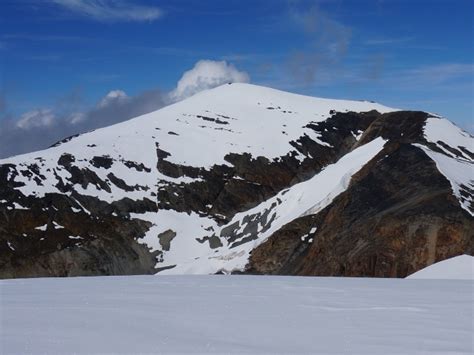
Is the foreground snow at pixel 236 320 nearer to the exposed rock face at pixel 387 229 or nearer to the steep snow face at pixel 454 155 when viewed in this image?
the exposed rock face at pixel 387 229

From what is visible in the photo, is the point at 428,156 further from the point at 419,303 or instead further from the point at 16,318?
the point at 16,318

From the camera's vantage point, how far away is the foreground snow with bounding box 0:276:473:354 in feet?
31.2

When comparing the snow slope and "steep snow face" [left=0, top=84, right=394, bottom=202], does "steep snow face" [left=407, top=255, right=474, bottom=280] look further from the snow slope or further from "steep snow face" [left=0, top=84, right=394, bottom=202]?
"steep snow face" [left=0, top=84, right=394, bottom=202]

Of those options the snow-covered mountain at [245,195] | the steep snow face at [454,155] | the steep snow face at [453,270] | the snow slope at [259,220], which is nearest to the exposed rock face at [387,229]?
the snow-covered mountain at [245,195]

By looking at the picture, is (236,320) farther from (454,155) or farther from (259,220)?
(259,220)

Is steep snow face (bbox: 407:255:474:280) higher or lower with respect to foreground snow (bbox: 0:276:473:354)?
lower

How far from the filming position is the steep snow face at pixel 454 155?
51844mm

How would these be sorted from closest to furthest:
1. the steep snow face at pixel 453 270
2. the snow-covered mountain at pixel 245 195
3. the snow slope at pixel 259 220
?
the steep snow face at pixel 453 270
the snow-covered mountain at pixel 245 195
the snow slope at pixel 259 220

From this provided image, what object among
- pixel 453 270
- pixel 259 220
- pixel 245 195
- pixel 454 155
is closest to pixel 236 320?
pixel 453 270

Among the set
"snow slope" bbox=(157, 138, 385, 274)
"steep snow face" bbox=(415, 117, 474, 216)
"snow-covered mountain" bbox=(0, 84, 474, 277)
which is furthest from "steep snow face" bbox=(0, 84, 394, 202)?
"steep snow face" bbox=(415, 117, 474, 216)

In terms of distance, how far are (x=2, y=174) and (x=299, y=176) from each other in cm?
5343

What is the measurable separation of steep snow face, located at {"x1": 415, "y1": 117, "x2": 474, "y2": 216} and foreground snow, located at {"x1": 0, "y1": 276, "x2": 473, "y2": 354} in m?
35.8

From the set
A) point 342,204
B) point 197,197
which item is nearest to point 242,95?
point 197,197

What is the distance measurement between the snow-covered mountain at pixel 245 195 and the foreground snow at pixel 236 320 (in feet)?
112
